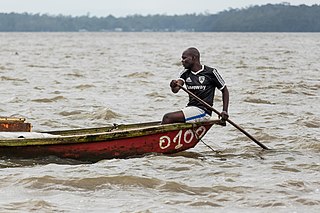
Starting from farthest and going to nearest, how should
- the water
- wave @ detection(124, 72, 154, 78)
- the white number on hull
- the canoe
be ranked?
1. wave @ detection(124, 72, 154, 78)
2. the white number on hull
3. the canoe
4. the water

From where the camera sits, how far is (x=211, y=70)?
10.6 m

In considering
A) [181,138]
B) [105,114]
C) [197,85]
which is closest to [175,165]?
[181,138]

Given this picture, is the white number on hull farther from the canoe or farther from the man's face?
the man's face

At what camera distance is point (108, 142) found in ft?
33.7

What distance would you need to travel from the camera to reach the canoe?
33.1ft

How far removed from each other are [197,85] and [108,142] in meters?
1.47

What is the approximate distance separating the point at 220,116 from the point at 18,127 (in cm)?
293

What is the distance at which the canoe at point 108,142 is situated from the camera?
397 inches

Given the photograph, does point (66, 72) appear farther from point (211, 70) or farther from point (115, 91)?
point (211, 70)

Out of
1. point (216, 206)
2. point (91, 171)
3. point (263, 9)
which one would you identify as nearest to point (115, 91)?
point (91, 171)

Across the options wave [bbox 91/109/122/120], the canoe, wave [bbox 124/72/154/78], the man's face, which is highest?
the man's face

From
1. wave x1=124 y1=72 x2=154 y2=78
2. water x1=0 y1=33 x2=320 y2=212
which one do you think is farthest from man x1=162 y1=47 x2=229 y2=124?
wave x1=124 y1=72 x2=154 y2=78

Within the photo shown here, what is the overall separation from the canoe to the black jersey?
417 mm

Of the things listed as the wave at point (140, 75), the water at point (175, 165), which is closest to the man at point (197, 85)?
the water at point (175, 165)
